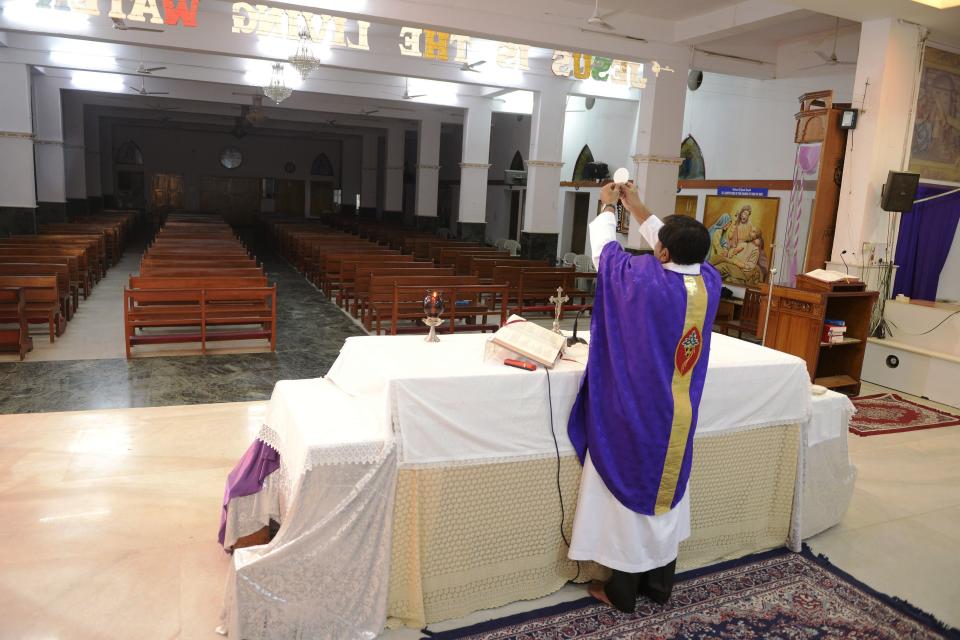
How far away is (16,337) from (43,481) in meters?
3.47

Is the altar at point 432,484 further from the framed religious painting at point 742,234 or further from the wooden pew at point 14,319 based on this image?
the framed religious painting at point 742,234

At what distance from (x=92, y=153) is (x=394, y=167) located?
994cm

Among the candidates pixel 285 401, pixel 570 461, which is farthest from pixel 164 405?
pixel 570 461

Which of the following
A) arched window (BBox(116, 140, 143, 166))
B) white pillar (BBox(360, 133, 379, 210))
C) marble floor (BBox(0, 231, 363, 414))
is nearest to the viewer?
marble floor (BBox(0, 231, 363, 414))

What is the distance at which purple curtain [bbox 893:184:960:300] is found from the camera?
8602mm

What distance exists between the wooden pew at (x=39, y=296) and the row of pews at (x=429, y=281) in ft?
10.6

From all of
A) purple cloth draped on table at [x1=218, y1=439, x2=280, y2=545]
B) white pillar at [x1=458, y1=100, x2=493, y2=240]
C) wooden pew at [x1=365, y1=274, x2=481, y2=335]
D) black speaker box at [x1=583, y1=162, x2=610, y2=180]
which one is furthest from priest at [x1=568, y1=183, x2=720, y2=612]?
black speaker box at [x1=583, y1=162, x2=610, y2=180]

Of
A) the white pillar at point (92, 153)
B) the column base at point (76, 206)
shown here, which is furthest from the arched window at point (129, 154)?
the column base at point (76, 206)

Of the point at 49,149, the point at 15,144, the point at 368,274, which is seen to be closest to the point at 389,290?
the point at 368,274

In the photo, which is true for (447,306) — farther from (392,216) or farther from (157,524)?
(392,216)

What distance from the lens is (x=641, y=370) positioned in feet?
9.21

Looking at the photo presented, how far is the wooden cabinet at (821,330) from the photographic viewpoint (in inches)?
261

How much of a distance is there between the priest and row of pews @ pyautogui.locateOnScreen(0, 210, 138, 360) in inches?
235

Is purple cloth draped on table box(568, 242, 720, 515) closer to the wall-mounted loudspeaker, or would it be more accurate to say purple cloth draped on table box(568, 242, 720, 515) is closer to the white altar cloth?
the white altar cloth
